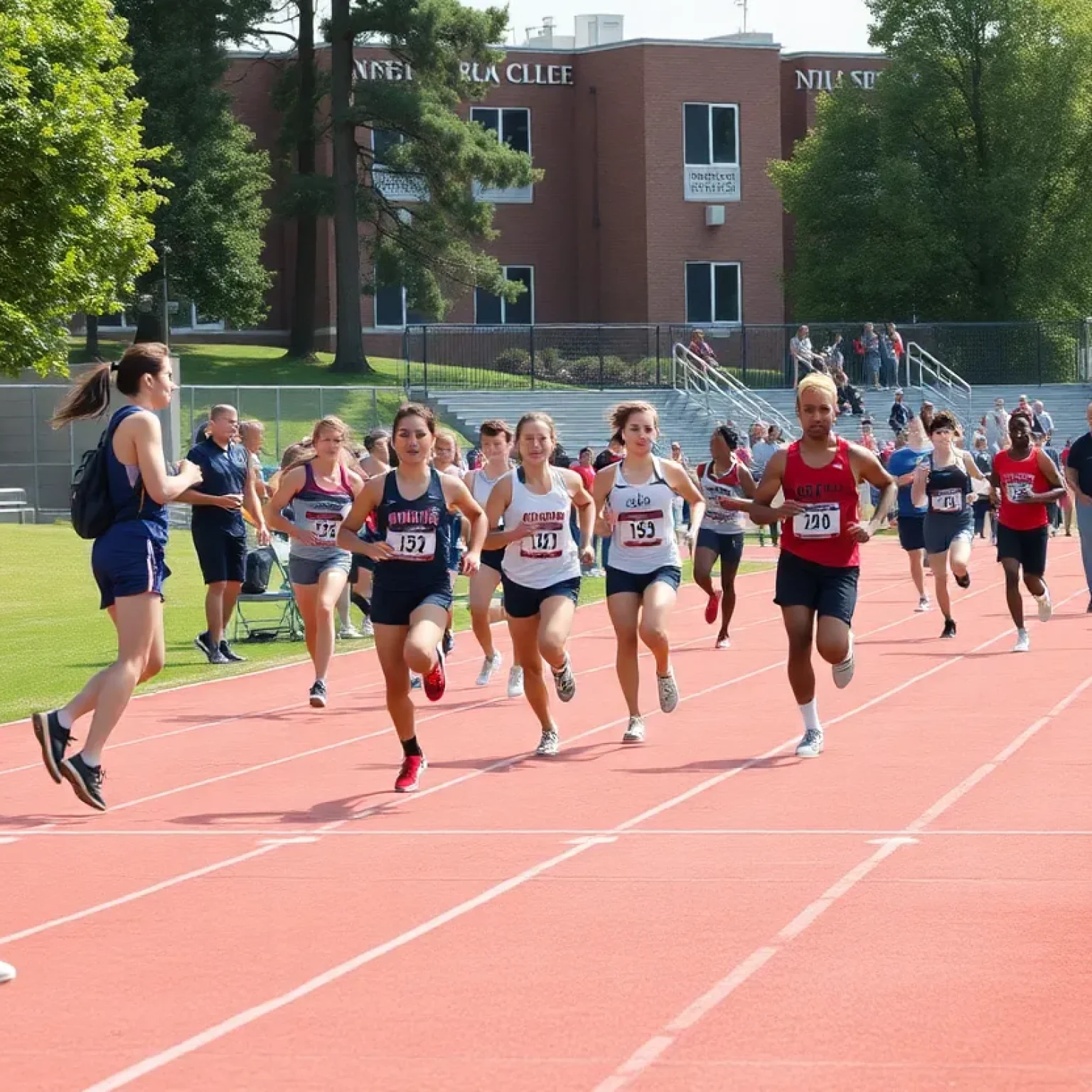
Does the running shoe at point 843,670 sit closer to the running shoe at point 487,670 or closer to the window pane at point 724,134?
the running shoe at point 487,670

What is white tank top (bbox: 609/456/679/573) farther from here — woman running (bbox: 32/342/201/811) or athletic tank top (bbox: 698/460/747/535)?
athletic tank top (bbox: 698/460/747/535)

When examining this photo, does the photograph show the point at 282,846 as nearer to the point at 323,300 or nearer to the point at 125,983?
the point at 125,983

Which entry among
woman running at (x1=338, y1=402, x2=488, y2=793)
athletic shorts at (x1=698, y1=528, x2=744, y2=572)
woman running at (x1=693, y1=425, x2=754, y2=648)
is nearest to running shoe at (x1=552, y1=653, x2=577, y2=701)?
woman running at (x1=338, y1=402, x2=488, y2=793)

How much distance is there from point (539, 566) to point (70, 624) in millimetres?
11536

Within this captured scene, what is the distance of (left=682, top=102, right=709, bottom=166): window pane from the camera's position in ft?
205

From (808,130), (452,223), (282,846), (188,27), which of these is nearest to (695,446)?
(452,223)

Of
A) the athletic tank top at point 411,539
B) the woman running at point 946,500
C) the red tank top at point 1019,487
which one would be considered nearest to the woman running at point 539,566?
the athletic tank top at point 411,539

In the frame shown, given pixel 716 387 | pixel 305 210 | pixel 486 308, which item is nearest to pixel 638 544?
pixel 716 387

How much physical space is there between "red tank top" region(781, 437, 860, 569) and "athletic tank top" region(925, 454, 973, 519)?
299 inches

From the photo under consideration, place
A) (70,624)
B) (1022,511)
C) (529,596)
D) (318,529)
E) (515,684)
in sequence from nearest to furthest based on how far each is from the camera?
(529,596)
(318,529)
(515,684)
(1022,511)
(70,624)

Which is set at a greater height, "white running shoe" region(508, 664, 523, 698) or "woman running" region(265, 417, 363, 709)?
"woman running" region(265, 417, 363, 709)

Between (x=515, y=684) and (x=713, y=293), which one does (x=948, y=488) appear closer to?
(x=515, y=684)

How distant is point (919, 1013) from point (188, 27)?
4786 cm

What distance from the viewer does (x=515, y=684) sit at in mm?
15352
